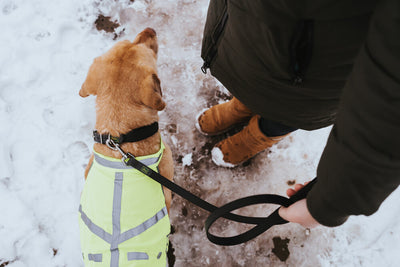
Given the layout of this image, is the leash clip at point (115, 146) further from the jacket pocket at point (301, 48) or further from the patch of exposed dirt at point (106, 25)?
the patch of exposed dirt at point (106, 25)

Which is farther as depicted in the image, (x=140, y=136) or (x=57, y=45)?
(x=57, y=45)

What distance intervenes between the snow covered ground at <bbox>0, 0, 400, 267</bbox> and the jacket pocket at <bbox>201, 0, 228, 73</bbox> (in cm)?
106

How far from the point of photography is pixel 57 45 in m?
2.41

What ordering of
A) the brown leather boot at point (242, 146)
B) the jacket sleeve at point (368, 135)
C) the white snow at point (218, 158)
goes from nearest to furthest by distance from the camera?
1. the jacket sleeve at point (368, 135)
2. the brown leather boot at point (242, 146)
3. the white snow at point (218, 158)

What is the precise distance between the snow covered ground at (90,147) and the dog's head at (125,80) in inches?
37.6

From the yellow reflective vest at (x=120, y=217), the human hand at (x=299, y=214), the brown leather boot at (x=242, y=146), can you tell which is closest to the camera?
the human hand at (x=299, y=214)

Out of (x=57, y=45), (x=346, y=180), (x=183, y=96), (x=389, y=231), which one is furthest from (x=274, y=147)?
(x=57, y=45)

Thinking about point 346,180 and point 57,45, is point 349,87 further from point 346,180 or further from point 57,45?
point 57,45

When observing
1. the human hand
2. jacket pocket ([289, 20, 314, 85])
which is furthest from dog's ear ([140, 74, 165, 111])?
the human hand

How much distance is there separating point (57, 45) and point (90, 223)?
1934 mm

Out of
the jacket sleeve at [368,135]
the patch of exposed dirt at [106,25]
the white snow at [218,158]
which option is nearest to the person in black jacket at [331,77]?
the jacket sleeve at [368,135]

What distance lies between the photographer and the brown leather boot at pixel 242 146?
1.94 meters

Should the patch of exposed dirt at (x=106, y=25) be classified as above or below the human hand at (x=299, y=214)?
above

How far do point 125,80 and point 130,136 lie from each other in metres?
0.32
